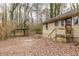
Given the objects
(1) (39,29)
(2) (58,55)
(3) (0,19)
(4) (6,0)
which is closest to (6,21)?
(3) (0,19)

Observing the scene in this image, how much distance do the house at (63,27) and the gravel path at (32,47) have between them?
0.09 metres

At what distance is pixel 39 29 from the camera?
92.6 inches

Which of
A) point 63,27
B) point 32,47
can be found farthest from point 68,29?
point 32,47

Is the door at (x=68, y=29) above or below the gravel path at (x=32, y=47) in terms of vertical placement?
above

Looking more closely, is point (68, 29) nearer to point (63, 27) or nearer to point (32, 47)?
point (63, 27)

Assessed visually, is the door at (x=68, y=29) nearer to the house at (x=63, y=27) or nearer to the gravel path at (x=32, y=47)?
the house at (x=63, y=27)

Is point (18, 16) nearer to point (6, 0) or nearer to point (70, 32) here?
point (6, 0)

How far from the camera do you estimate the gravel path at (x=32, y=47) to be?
2.35 m

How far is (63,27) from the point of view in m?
2.35

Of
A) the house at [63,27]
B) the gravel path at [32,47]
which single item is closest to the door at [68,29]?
the house at [63,27]

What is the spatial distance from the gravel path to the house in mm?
90

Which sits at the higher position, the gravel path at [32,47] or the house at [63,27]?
the house at [63,27]

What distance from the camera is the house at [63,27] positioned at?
91.0 inches

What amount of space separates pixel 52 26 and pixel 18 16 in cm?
48
